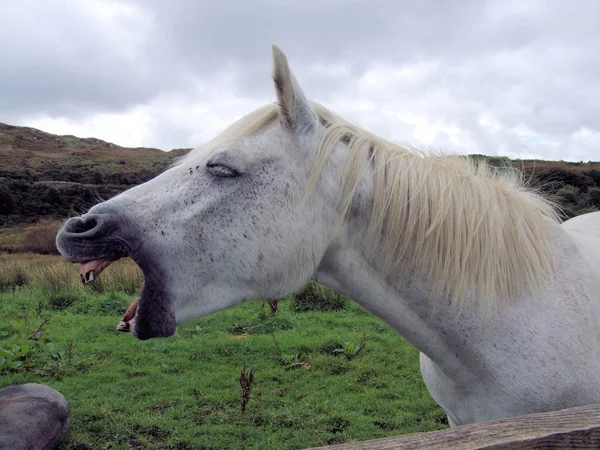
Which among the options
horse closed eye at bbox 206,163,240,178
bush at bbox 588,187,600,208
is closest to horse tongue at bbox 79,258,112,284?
horse closed eye at bbox 206,163,240,178

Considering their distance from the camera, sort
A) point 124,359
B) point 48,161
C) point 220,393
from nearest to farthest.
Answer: point 220,393 < point 124,359 < point 48,161

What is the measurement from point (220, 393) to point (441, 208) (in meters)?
4.42

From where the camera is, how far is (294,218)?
1.82m

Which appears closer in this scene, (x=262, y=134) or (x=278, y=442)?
(x=262, y=134)

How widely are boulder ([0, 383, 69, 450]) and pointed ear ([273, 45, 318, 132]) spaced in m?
3.80

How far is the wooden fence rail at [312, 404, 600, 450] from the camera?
1.22m

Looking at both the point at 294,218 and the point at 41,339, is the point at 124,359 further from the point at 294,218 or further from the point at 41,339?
the point at 294,218

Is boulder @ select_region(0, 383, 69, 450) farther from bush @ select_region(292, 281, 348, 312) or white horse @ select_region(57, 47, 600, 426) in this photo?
bush @ select_region(292, 281, 348, 312)

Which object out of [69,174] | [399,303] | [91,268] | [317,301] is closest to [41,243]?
[317,301]

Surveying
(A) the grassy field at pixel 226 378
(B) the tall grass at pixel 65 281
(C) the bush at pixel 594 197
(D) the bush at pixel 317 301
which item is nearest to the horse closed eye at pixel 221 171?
(A) the grassy field at pixel 226 378

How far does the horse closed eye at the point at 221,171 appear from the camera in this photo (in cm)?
181

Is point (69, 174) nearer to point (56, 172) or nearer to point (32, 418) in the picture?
point (56, 172)

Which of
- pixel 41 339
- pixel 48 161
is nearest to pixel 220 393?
pixel 41 339

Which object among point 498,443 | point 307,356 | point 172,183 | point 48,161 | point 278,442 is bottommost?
point 278,442
